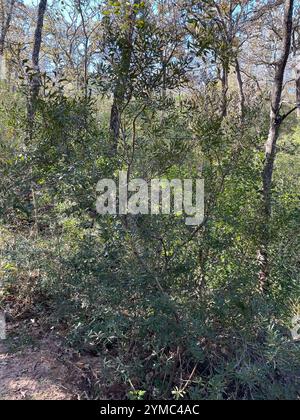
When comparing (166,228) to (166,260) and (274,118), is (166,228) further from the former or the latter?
(274,118)

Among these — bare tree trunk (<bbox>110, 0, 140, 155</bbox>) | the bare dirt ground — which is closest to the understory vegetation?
bare tree trunk (<bbox>110, 0, 140, 155</bbox>)

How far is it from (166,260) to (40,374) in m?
0.99

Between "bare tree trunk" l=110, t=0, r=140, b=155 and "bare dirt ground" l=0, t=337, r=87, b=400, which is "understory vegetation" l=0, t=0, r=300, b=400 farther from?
"bare dirt ground" l=0, t=337, r=87, b=400

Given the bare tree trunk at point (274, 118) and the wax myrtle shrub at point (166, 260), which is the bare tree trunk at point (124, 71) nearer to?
the wax myrtle shrub at point (166, 260)

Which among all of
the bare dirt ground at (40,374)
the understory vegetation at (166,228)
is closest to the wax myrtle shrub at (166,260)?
the understory vegetation at (166,228)

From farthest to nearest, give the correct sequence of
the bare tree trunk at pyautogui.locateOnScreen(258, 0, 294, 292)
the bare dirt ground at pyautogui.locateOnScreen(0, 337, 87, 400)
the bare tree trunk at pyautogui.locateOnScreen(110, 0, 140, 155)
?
1. the bare tree trunk at pyautogui.locateOnScreen(258, 0, 294, 292)
2. the bare dirt ground at pyautogui.locateOnScreen(0, 337, 87, 400)
3. the bare tree trunk at pyautogui.locateOnScreen(110, 0, 140, 155)

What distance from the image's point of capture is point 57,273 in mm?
2562

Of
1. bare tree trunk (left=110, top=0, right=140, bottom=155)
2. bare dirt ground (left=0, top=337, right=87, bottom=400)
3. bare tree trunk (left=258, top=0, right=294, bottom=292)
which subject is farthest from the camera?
bare tree trunk (left=258, top=0, right=294, bottom=292)

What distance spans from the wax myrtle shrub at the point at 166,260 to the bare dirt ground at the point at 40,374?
14 cm

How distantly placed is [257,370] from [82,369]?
1.01 m

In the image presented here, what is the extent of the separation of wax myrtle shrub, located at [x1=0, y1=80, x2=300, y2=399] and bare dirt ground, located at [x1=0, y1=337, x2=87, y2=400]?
5.3 inches

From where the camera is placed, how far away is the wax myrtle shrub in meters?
2.09
